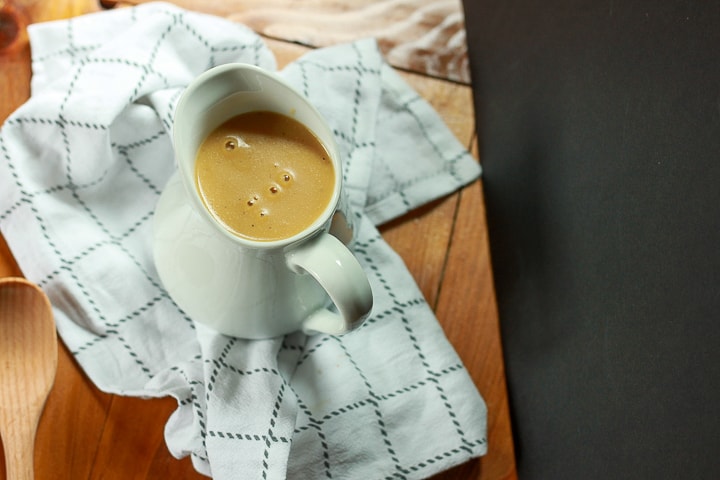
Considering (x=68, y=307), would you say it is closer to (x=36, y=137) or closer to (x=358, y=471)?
(x=36, y=137)

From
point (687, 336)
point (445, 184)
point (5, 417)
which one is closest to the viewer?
point (687, 336)

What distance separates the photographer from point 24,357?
1.61ft

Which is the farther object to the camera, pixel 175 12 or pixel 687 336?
pixel 175 12

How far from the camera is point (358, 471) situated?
0.50 meters

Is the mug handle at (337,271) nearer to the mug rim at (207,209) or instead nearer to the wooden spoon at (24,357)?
the mug rim at (207,209)

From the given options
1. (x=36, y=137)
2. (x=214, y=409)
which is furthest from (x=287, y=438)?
(x=36, y=137)

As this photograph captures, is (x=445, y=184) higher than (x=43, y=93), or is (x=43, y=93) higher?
(x=43, y=93)

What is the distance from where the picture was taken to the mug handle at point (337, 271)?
37 centimetres

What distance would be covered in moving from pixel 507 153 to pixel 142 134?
281 millimetres

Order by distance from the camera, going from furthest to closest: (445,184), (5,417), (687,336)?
(445,184) → (5,417) → (687,336)

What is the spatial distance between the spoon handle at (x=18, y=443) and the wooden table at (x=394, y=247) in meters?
0.02

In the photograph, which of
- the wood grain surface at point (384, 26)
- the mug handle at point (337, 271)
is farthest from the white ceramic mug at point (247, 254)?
the wood grain surface at point (384, 26)

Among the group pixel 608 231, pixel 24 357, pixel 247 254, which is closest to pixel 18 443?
pixel 24 357

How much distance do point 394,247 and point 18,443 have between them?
0.30 metres
